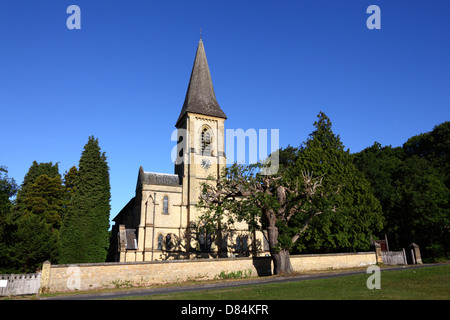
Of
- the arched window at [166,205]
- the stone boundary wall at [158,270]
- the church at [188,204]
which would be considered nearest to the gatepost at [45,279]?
the stone boundary wall at [158,270]

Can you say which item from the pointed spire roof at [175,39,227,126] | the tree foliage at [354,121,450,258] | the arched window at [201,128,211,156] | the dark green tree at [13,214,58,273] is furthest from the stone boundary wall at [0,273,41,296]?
the tree foliage at [354,121,450,258]

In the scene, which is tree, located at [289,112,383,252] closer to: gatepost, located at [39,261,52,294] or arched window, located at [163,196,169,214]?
arched window, located at [163,196,169,214]

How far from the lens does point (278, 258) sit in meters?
22.3

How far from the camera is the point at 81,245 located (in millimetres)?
33406

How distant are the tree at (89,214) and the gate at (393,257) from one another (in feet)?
91.0

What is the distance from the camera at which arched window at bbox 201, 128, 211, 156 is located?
4190cm

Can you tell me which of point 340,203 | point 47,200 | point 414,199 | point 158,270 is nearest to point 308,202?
point 340,203

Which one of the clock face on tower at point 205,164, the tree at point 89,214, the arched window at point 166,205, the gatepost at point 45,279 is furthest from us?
the clock face on tower at point 205,164

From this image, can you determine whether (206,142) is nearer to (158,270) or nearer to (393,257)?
(158,270)

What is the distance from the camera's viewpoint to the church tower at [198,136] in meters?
39.2

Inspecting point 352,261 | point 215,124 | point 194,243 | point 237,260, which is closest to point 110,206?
point 194,243

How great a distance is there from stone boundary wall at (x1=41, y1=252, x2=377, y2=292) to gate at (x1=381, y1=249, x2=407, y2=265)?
12.4 feet

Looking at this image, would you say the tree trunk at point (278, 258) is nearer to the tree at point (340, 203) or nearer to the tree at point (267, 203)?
the tree at point (267, 203)

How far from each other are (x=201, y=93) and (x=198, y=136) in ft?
21.2
